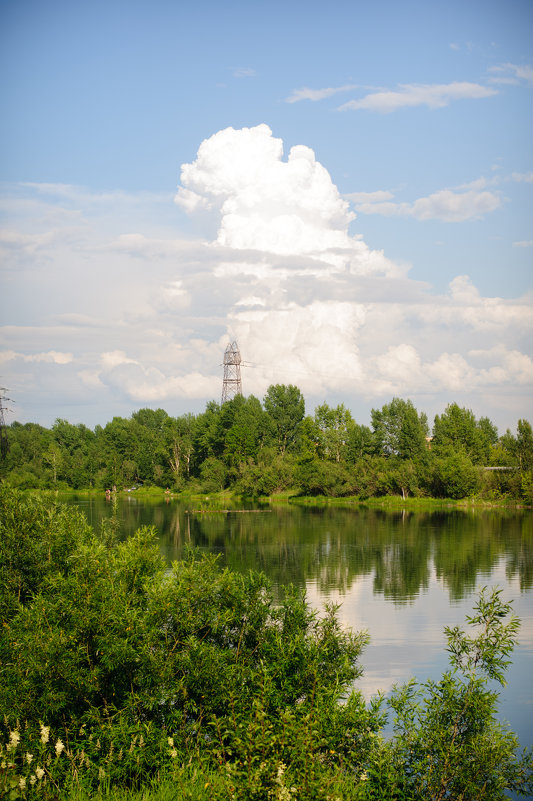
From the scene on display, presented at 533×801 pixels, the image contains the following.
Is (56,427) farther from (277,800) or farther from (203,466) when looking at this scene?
(277,800)

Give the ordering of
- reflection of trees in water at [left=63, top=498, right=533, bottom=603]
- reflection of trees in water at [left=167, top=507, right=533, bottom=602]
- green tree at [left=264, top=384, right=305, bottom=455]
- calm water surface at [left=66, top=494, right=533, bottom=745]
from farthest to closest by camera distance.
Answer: green tree at [left=264, top=384, right=305, bottom=455] → reflection of trees in water at [left=63, top=498, right=533, bottom=603] → reflection of trees in water at [left=167, top=507, right=533, bottom=602] → calm water surface at [left=66, top=494, right=533, bottom=745]

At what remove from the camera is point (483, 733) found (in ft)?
31.5

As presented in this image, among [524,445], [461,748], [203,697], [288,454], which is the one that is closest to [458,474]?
[524,445]

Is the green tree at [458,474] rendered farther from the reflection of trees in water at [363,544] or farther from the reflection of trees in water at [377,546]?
the reflection of trees in water at [377,546]

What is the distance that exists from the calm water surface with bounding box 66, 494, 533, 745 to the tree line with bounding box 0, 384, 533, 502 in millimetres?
9636

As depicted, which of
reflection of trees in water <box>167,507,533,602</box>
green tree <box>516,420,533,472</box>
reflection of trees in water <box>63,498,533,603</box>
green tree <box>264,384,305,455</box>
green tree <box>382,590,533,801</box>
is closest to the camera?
green tree <box>382,590,533,801</box>

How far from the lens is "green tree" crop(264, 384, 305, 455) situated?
110188 millimetres

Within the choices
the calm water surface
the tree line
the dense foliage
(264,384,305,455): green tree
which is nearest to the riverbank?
the tree line

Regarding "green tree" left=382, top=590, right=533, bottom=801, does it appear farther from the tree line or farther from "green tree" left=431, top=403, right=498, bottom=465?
"green tree" left=431, top=403, right=498, bottom=465

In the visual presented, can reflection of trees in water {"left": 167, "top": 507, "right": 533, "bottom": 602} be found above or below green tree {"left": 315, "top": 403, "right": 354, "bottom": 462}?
below

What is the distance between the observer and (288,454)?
9794cm

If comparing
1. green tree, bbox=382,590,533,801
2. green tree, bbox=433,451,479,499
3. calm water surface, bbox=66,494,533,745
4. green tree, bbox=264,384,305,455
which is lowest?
calm water surface, bbox=66,494,533,745

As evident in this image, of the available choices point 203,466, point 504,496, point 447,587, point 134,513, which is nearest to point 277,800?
point 447,587

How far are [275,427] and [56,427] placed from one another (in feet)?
150
